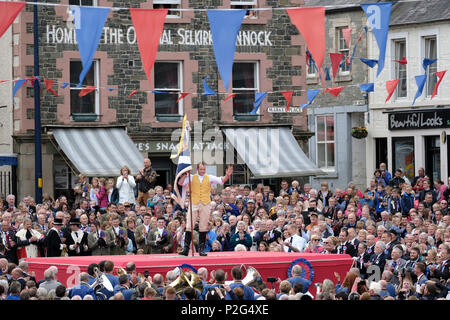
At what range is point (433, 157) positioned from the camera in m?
Result: 36.6

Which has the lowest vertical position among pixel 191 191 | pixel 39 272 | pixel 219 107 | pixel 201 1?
pixel 39 272

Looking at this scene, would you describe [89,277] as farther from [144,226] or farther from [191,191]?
[144,226]

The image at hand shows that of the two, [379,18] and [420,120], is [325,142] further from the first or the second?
[379,18]

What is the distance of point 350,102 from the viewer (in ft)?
130

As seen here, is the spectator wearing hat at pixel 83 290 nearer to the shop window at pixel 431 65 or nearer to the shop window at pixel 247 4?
the shop window at pixel 247 4

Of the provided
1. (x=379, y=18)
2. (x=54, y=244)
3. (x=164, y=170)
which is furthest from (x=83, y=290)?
(x=164, y=170)

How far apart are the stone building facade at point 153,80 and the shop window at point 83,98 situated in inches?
1.1

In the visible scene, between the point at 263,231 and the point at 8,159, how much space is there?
403 inches

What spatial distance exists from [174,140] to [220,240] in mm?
9398

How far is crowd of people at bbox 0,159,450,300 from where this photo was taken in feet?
50.3

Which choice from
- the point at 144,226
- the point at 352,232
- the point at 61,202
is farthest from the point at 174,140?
the point at 352,232

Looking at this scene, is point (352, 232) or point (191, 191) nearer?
point (191, 191)

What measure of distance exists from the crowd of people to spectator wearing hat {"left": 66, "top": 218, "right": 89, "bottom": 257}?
0.06 feet

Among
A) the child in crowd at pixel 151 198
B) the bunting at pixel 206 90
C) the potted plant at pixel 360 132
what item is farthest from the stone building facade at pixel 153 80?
the potted plant at pixel 360 132
